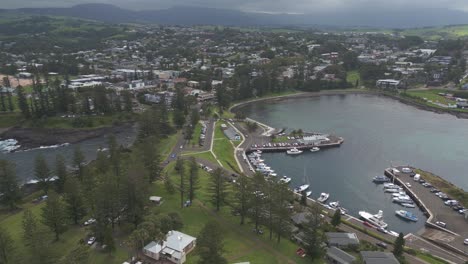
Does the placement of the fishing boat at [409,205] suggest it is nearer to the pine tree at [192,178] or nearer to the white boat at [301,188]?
the white boat at [301,188]

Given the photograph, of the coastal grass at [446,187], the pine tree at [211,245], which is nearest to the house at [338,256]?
the pine tree at [211,245]

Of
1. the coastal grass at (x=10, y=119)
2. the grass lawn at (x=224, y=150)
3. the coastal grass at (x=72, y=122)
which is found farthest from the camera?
the coastal grass at (x=10, y=119)

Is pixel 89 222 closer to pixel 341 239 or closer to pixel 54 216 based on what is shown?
pixel 54 216

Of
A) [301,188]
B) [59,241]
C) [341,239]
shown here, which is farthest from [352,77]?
[59,241]

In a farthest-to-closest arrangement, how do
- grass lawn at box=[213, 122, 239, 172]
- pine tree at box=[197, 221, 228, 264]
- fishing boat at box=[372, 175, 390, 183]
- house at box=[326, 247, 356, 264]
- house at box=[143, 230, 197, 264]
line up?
grass lawn at box=[213, 122, 239, 172] < fishing boat at box=[372, 175, 390, 183] < house at box=[326, 247, 356, 264] < house at box=[143, 230, 197, 264] < pine tree at box=[197, 221, 228, 264]

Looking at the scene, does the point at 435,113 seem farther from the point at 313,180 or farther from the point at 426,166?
the point at 313,180

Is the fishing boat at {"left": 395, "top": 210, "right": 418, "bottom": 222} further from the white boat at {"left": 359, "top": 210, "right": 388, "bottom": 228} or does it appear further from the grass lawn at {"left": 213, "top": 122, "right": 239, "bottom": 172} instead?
the grass lawn at {"left": 213, "top": 122, "right": 239, "bottom": 172}

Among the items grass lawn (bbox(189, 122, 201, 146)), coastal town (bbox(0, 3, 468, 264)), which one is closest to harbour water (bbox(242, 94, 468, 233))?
coastal town (bbox(0, 3, 468, 264))
